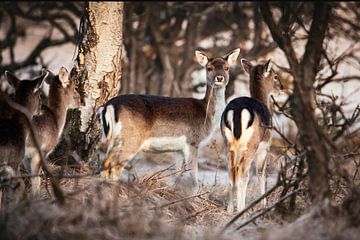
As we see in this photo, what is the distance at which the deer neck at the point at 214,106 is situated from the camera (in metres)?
8.91

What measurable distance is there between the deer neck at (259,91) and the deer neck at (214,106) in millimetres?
419

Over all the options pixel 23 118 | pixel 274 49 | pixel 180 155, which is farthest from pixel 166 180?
pixel 274 49

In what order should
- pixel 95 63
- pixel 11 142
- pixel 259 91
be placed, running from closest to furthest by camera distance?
pixel 11 142
pixel 95 63
pixel 259 91

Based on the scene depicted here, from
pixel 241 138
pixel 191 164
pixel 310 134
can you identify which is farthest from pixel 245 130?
pixel 310 134

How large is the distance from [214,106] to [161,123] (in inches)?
39.0

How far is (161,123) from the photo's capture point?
27.1 feet

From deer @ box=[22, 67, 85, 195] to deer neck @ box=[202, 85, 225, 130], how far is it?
1.56 metres

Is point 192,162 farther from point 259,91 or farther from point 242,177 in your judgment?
point 259,91

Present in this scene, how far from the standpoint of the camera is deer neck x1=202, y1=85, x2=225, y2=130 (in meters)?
8.91

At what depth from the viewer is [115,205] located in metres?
4.97

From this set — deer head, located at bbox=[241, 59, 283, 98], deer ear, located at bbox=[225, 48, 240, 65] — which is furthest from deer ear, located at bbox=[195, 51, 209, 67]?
deer head, located at bbox=[241, 59, 283, 98]

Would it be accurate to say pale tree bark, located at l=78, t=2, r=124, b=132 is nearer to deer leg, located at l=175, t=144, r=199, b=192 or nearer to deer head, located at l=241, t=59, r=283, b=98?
deer leg, located at l=175, t=144, r=199, b=192

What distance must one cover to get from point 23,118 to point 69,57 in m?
12.2

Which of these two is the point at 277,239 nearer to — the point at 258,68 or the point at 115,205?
the point at 115,205
